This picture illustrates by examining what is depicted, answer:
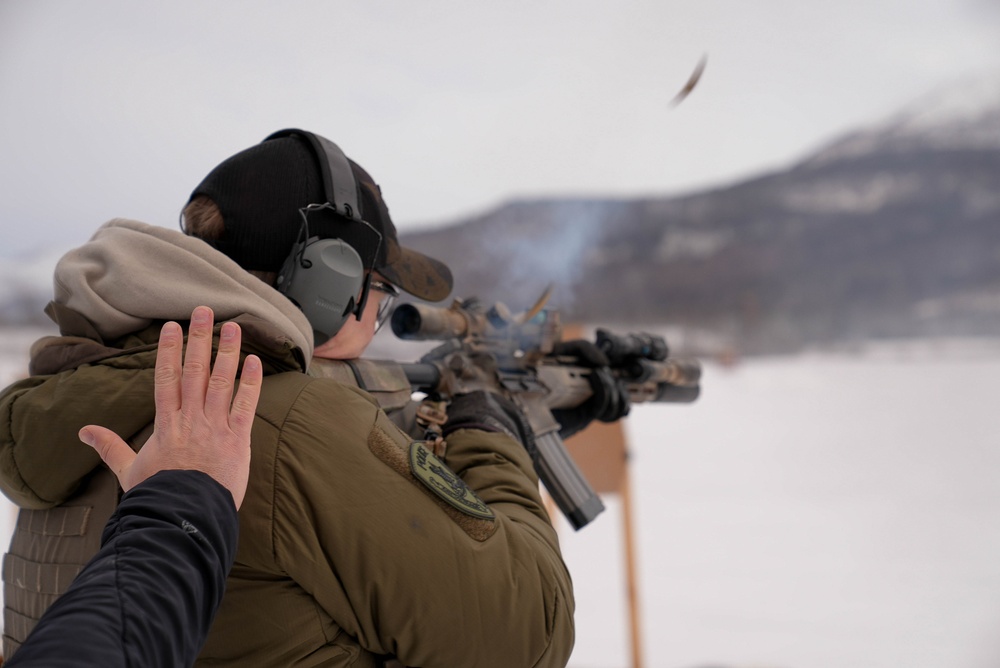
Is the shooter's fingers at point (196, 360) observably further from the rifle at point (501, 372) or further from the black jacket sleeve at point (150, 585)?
the rifle at point (501, 372)

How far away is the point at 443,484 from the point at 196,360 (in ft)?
0.95

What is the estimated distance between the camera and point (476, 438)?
1037mm

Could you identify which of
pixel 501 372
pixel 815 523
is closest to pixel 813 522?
pixel 815 523

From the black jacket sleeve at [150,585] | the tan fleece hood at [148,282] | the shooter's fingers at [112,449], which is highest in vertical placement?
the tan fleece hood at [148,282]

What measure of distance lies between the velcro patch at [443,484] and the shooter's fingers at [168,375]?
9.8 inches

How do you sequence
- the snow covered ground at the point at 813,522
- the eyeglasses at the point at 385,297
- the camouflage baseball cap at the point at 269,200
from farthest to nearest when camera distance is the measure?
1. the snow covered ground at the point at 813,522
2. the eyeglasses at the point at 385,297
3. the camouflage baseball cap at the point at 269,200

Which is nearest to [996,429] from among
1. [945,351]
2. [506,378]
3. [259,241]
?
[945,351]

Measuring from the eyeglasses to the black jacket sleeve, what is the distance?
1.94 ft

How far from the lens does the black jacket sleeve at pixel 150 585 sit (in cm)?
39

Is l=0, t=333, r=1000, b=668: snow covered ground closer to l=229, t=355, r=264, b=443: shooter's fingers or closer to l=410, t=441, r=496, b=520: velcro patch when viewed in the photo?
l=410, t=441, r=496, b=520: velcro patch

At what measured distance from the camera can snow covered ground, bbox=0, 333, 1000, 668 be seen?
292cm

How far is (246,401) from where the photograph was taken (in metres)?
0.55

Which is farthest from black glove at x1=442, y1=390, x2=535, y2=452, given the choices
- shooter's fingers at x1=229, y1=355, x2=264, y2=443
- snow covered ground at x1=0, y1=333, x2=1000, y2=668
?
snow covered ground at x1=0, y1=333, x2=1000, y2=668

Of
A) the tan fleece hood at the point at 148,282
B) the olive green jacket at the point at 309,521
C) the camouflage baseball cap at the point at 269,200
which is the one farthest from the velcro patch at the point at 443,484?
the camouflage baseball cap at the point at 269,200
